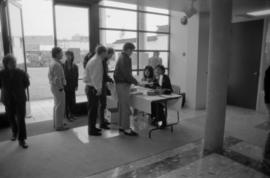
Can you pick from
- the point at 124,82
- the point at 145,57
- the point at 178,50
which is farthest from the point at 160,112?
the point at 178,50

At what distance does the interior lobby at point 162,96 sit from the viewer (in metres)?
2.78

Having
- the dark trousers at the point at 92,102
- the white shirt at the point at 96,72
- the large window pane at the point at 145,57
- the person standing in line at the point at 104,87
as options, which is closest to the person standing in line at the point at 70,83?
the person standing in line at the point at 104,87

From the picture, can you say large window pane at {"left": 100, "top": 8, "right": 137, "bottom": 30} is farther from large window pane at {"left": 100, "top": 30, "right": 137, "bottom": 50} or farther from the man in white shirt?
the man in white shirt

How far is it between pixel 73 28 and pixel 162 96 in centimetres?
310

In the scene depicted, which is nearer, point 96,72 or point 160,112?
point 96,72

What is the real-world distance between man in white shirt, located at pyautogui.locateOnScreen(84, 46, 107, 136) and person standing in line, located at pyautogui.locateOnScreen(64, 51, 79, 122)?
1.12 meters

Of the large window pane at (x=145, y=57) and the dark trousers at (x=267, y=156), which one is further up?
the large window pane at (x=145, y=57)

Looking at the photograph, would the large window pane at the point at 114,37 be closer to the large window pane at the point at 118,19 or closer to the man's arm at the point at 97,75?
the large window pane at the point at 118,19

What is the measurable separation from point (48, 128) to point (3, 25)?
95.5 inches

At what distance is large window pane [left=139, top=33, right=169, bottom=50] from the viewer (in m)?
6.43

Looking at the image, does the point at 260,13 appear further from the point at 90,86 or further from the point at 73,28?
the point at 73,28

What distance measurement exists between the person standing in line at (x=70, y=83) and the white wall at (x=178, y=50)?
3.45 meters

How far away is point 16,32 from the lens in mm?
4586

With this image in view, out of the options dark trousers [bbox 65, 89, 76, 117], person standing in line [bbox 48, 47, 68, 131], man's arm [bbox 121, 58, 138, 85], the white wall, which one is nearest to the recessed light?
the white wall
